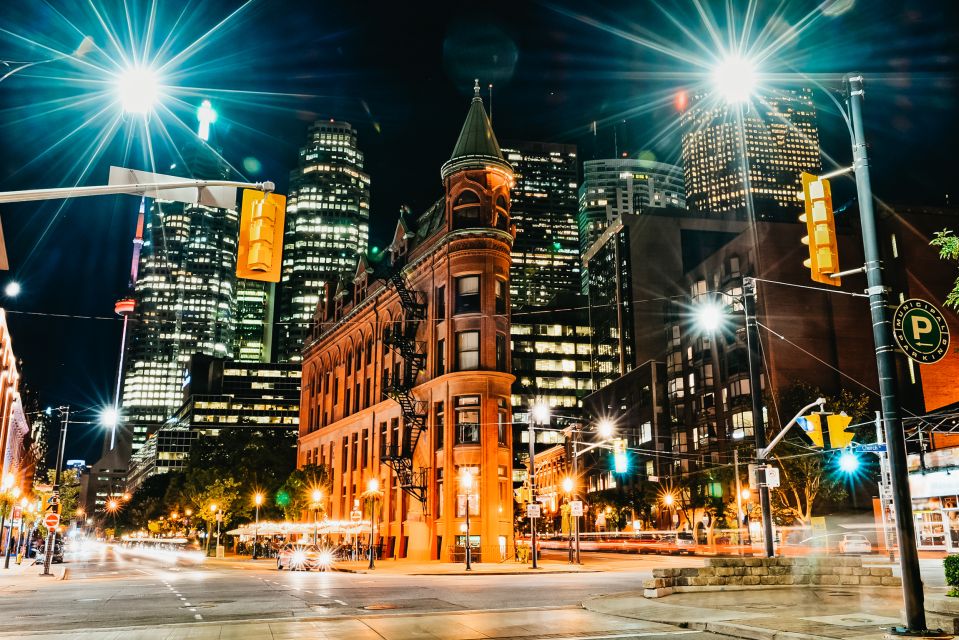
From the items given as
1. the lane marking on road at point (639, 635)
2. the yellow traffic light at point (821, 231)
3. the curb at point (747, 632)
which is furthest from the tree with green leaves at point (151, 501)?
the yellow traffic light at point (821, 231)

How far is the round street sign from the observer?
1405cm

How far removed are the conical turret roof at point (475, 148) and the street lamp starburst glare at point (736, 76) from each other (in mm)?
38997

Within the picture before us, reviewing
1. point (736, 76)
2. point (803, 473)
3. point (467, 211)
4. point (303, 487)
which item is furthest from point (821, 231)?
point (303, 487)

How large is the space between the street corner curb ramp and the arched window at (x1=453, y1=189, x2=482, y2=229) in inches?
1384

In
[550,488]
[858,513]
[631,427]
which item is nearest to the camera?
[858,513]

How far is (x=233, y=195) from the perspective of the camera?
45.8ft

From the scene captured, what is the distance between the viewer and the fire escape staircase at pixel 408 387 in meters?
56.4

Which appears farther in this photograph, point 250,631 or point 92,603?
point 92,603

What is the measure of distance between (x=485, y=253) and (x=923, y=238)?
60.8 m

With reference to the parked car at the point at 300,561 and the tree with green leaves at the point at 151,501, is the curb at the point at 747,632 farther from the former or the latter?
the tree with green leaves at the point at 151,501

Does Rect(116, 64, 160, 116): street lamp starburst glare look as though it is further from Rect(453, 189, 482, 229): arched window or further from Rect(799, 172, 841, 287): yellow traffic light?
Rect(453, 189, 482, 229): arched window

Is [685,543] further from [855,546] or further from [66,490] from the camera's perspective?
[66,490]

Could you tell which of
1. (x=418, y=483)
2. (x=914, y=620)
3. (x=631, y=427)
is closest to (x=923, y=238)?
(x=631, y=427)

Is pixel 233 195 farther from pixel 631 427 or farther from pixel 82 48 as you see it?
pixel 631 427
